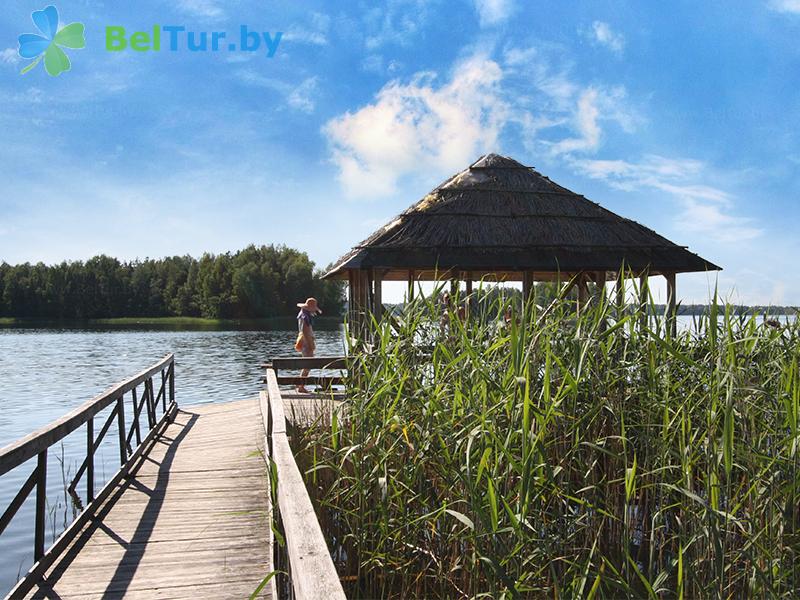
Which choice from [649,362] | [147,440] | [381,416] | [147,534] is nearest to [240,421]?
[147,440]

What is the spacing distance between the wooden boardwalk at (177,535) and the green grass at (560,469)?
2.47 feet

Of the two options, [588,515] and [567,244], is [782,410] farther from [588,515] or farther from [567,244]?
[567,244]

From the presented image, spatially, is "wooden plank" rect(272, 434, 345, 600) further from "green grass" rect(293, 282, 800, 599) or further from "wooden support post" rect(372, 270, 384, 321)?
"wooden support post" rect(372, 270, 384, 321)

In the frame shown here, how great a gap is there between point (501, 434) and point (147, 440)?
5890 millimetres

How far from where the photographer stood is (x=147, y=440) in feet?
26.2

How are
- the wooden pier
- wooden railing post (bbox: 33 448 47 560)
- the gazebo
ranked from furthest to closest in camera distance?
the gazebo → wooden railing post (bbox: 33 448 47 560) → the wooden pier

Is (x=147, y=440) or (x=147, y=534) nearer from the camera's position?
(x=147, y=534)

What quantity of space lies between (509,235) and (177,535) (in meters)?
8.31

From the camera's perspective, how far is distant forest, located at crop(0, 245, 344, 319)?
242 feet

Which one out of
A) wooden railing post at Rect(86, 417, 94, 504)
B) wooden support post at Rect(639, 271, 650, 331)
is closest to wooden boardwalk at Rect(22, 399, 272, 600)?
wooden railing post at Rect(86, 417, 94, 504)

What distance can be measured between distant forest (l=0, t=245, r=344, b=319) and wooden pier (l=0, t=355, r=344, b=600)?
2605 inches

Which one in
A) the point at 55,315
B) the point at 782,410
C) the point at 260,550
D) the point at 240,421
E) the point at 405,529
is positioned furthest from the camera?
the point at 55,315

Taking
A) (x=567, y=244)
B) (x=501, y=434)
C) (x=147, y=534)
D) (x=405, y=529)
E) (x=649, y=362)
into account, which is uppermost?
(x=567, y=244)

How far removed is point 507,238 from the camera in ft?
38.5
